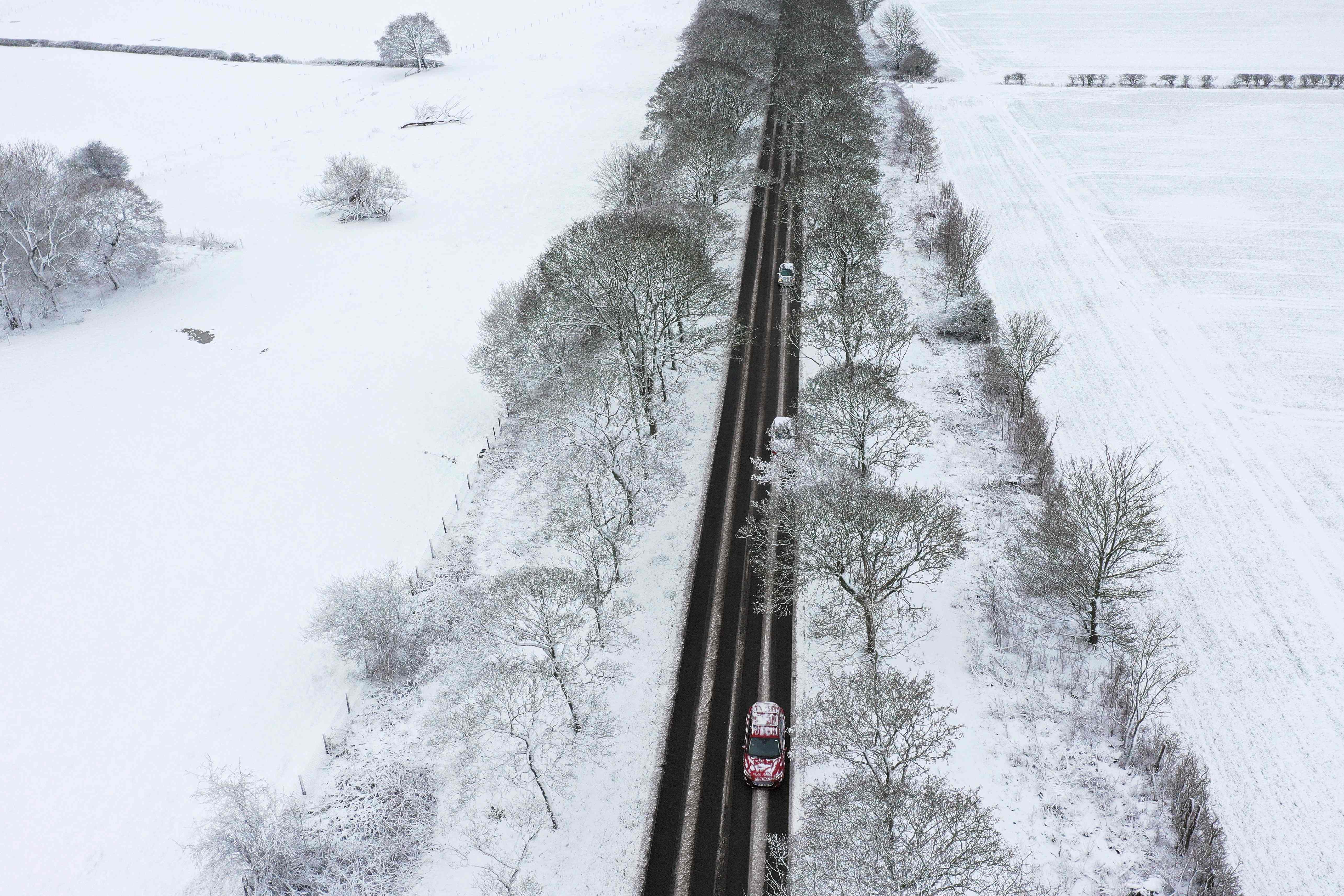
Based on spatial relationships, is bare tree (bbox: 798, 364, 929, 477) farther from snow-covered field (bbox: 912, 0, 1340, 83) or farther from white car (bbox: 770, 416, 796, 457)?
snow-covered field (bbox: 912, 0, 1340, 83)

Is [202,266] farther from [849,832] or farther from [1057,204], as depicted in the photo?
[1057,204]

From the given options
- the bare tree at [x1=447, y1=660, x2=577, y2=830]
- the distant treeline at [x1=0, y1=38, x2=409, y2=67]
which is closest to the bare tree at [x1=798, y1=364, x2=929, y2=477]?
the bare tree at [x1=447, y1=660, x2=577, y2=830]

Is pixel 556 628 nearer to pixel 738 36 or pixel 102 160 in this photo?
pixel 738 36

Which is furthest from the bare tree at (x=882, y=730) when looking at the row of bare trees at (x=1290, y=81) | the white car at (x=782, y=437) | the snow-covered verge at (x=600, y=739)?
the row of bare trees at (x=1290, y=81)

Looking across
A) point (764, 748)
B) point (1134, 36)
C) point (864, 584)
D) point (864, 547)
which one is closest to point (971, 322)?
point (864, 584)

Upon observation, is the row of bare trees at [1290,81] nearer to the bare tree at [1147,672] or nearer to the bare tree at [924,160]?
the bare tree at [924,160]
